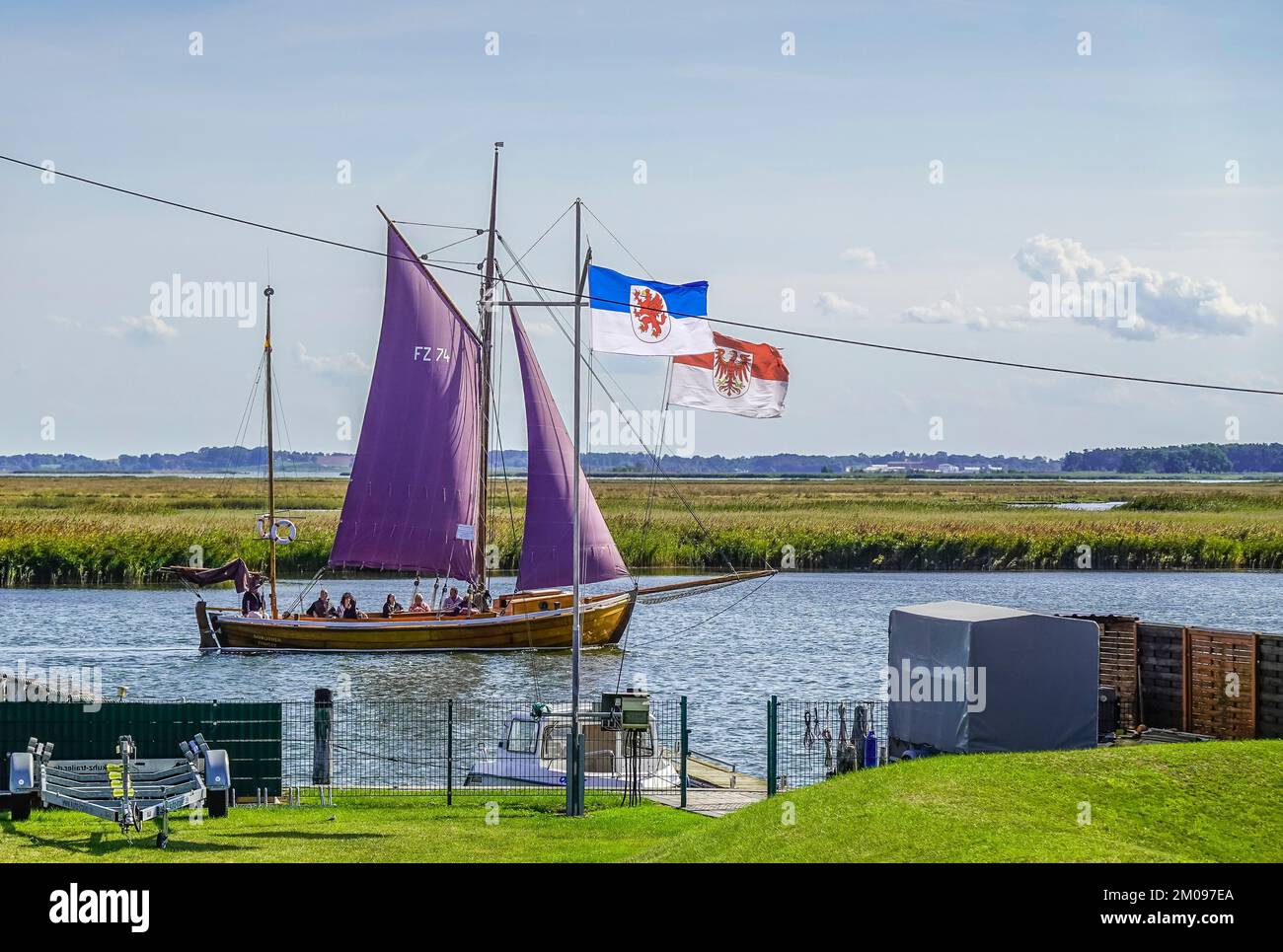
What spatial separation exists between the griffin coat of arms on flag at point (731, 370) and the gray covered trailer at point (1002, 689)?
770cm

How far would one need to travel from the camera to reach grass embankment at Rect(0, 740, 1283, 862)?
16891 millimetres

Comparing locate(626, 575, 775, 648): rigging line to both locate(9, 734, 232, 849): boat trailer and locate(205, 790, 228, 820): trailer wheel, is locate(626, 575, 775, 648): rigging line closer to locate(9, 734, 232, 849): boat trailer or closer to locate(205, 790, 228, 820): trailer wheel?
locate(205, 790, 228, 820): trailer wheel

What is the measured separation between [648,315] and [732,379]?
2146 millimetres

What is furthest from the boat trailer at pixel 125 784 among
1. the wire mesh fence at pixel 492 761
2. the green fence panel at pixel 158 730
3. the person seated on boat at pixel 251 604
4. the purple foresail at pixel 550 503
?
the person seated on boat at pixel 251 604

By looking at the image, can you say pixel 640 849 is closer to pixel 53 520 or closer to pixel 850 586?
pixel 850 586

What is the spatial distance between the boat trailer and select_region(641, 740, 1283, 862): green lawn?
20.0ft

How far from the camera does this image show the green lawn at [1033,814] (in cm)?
1664

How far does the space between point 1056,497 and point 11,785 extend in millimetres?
141081

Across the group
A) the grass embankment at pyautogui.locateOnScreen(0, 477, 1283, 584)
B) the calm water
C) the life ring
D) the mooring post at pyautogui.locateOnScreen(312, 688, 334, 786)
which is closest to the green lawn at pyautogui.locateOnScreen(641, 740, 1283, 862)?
the mooring post at pyautogui.locateOnScreen(312, 688, 334, 786)

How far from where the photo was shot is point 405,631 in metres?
58.2

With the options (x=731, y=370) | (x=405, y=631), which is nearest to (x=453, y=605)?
(x=405, y=631)

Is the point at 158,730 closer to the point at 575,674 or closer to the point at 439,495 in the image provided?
the point at 575,674

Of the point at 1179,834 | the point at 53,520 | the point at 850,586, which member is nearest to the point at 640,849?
the point at 1179,834
